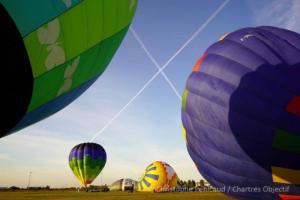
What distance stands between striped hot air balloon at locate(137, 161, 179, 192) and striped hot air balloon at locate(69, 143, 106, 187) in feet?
17.8

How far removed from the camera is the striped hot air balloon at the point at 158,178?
33.6 metres

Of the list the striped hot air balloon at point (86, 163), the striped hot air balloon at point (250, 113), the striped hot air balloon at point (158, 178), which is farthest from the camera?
the striped hot air balloon at point (158, 178)

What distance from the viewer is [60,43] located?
317cm

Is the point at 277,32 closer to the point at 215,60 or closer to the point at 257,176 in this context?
the point at 215,60

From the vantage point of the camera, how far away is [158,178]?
33594 mm

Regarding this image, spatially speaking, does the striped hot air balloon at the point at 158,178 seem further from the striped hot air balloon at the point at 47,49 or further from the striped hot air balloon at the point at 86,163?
the striped hot air balloon at the point at 47,49

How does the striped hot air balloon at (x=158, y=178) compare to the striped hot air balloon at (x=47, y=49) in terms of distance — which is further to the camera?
the striped hot air balloon at (x=158, y=178)

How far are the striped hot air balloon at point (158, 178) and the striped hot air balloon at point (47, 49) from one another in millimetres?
30719

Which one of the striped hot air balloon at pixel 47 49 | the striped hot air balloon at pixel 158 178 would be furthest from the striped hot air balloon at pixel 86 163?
the striped hot air balloon at pixel 47 49

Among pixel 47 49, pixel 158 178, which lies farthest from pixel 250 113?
pixel 158 178

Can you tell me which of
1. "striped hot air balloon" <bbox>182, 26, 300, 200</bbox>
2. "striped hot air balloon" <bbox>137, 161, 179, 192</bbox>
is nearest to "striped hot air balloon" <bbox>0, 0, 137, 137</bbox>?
"striped hot air balloon" <bbox>182, 26, 300, 200</bbox>

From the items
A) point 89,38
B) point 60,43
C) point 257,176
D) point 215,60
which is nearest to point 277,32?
point 215,60

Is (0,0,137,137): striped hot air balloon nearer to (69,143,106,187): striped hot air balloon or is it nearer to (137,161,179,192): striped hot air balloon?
(69,143,106,187): striped hot air balloon

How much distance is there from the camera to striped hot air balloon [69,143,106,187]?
30516mm
